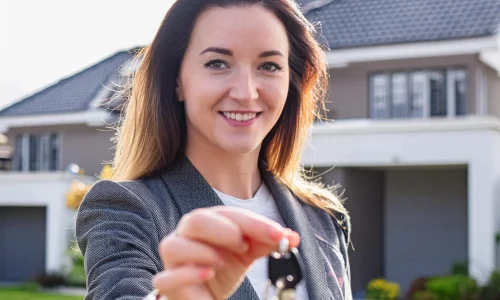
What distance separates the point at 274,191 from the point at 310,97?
29cm

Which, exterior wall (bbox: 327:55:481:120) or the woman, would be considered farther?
exterior wall (bbox: 327:55:481:120)

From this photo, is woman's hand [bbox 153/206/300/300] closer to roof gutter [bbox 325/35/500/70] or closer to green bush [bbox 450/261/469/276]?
green bush [bbox 450/261/469/276]

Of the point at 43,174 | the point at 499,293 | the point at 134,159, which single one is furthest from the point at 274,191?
the point at 43,174

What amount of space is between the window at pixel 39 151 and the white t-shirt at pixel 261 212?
2205cm

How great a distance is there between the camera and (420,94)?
16719mm

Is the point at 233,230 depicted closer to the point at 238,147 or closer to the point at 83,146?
the point at 238,147

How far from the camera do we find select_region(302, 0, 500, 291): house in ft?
49.3

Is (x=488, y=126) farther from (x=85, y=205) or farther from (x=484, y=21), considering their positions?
(x=85, y=205)

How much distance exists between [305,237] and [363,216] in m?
Result: 15.0

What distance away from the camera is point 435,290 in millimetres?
13883

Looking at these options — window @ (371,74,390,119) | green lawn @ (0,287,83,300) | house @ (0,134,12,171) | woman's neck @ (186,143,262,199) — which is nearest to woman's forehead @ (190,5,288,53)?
woman's neck @ (186,143,262,199)

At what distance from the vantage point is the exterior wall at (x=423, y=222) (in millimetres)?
17203

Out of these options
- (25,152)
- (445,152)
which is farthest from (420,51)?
(25,152)

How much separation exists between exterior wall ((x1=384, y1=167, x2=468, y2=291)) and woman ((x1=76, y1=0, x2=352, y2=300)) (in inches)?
600
